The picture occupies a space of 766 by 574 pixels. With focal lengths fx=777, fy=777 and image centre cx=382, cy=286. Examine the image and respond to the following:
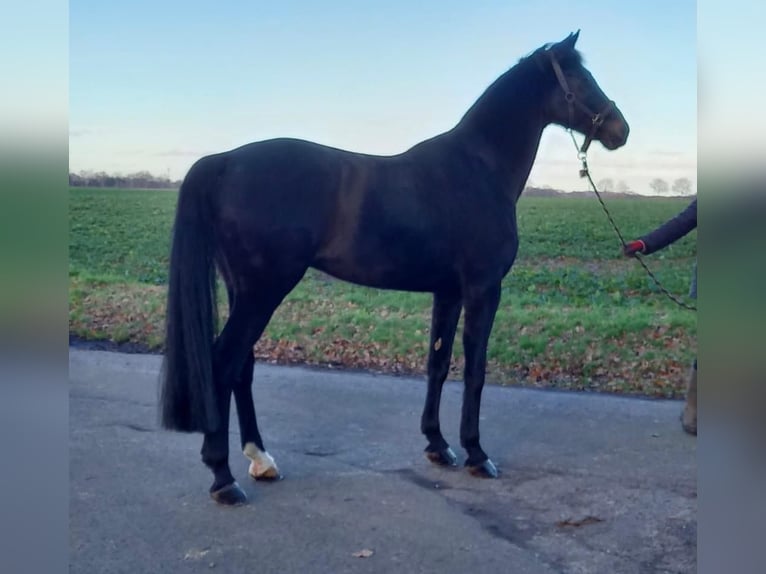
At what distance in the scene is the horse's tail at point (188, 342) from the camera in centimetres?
322

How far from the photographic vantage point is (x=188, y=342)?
3.22 meters

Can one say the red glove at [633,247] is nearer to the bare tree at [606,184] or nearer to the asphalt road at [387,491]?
the asphalt road at [387,491]

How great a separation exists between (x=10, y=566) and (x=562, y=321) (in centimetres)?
481

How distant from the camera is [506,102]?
12.7ft

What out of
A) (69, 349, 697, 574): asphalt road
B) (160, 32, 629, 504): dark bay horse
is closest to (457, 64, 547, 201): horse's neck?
(160, 32, 629, 504): dark bay horse

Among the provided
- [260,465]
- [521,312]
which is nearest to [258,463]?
[260,465]

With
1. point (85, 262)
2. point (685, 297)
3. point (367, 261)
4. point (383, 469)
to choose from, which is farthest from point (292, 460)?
point (685, 297)

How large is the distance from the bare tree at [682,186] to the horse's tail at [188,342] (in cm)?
268

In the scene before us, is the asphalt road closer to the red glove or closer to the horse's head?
the red glove

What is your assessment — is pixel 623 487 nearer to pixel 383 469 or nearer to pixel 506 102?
pixel 383 469

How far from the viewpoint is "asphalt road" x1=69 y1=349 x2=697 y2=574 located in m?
2.98

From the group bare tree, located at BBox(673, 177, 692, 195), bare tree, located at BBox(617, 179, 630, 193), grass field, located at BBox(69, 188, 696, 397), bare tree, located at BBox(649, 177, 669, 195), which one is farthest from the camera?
grass field, located at BBox(69, 188, 696, 397)

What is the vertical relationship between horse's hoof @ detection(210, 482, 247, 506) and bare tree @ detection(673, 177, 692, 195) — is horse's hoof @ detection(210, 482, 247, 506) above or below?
below

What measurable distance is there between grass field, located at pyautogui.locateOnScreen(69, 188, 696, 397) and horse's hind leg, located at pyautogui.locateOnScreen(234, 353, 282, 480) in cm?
214
